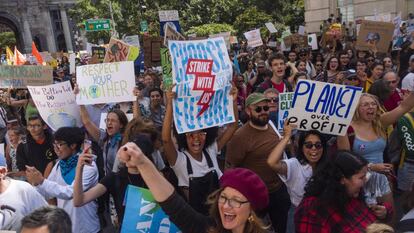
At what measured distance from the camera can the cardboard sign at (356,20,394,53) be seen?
27.3 feet

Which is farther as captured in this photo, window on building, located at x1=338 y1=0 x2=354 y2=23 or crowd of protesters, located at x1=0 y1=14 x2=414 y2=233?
window on building, located at x1=338 y1=0 x2=354 y2=23

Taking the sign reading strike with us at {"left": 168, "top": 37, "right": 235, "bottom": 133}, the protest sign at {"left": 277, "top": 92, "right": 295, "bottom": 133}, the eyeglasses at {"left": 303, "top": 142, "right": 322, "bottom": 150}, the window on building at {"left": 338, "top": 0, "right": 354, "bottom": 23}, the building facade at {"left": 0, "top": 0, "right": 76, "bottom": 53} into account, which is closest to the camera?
the eyeglasses at {"left": 303, "top": 142, "right": 322, "bottom": 150}

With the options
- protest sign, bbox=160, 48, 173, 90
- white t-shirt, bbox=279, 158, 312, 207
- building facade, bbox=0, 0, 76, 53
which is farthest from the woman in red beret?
building facade, bbox=0, 0, 76, 53

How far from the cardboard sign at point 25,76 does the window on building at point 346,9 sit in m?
13.5

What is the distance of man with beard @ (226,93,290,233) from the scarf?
4.38ft

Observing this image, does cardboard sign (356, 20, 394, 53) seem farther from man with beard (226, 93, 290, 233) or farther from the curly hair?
the curly hair

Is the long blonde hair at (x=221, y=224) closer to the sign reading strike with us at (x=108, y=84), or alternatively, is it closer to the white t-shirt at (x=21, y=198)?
the white t-shirt at (x=21, y=198)

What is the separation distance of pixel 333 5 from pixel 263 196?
1699cm

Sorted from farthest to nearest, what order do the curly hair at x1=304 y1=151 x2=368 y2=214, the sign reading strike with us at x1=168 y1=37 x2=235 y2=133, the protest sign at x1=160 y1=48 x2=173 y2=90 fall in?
1. the protest sign at x1=160 y1=48 x2=173 y2=90
2. the sign reading strike with us at x1=168 y1=37 x2=235 y2=133
3. the curly hair at x1=304 y1=151 x2=368 y2=214

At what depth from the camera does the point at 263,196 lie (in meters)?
2.18

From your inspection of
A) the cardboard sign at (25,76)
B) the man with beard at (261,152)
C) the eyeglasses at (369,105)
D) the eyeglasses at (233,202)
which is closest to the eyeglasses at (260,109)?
the man with beard at (261,152)

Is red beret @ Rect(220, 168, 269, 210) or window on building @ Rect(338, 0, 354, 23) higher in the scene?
window on building @ Rect(338, 0, 354, 23)

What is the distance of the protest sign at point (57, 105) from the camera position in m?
5.03

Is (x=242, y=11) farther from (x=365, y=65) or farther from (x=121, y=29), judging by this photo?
(x=365, y=65)
